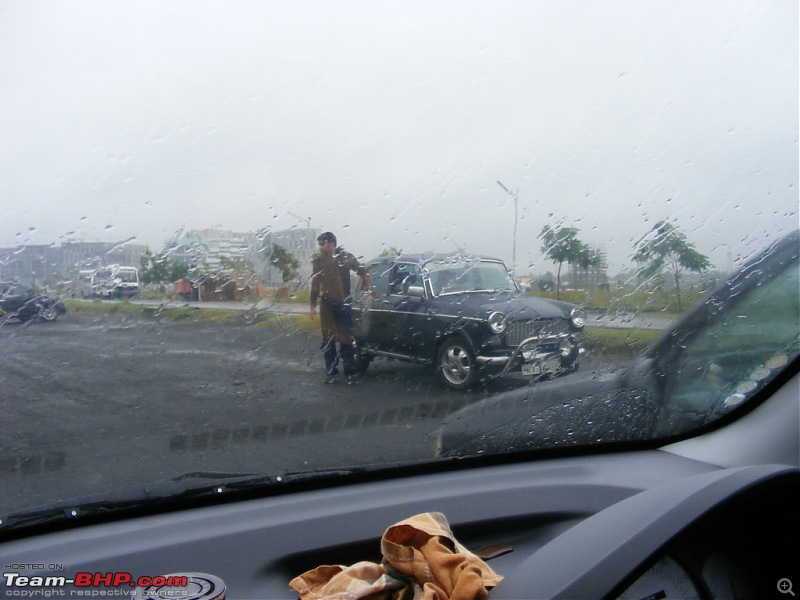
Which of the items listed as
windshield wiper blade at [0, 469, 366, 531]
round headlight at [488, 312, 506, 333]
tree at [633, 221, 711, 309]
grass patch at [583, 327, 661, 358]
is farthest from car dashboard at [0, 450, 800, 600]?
tree at [633, 221, 711, 309]

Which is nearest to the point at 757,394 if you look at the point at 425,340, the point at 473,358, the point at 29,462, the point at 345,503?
the point at 473,358

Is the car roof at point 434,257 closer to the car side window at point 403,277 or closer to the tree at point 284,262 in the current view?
the car side window at point 403,277

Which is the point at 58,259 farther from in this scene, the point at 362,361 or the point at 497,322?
the point at 497,322

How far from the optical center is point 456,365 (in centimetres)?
493

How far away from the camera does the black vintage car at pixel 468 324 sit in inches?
188

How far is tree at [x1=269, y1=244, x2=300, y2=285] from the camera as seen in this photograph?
4.20 m

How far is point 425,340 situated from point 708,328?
5.79ft

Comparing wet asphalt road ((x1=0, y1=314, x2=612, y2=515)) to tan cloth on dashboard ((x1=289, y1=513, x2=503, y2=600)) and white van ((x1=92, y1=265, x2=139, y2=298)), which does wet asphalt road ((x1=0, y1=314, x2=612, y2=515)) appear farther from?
tan cloth on dashboard ((x1=289, y1=513, x2=503, y2=600))

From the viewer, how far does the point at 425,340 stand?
5.02m

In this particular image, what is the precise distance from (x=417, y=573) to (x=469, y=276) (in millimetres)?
2507

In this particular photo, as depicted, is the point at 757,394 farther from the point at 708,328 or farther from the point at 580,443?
the point at 580,443

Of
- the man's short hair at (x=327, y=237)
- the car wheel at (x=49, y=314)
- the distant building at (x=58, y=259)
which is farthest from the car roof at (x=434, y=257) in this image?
the car wheel at (x=49, y=314)

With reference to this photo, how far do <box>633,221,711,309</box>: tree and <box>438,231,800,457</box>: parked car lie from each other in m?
0.29

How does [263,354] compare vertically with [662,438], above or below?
above
